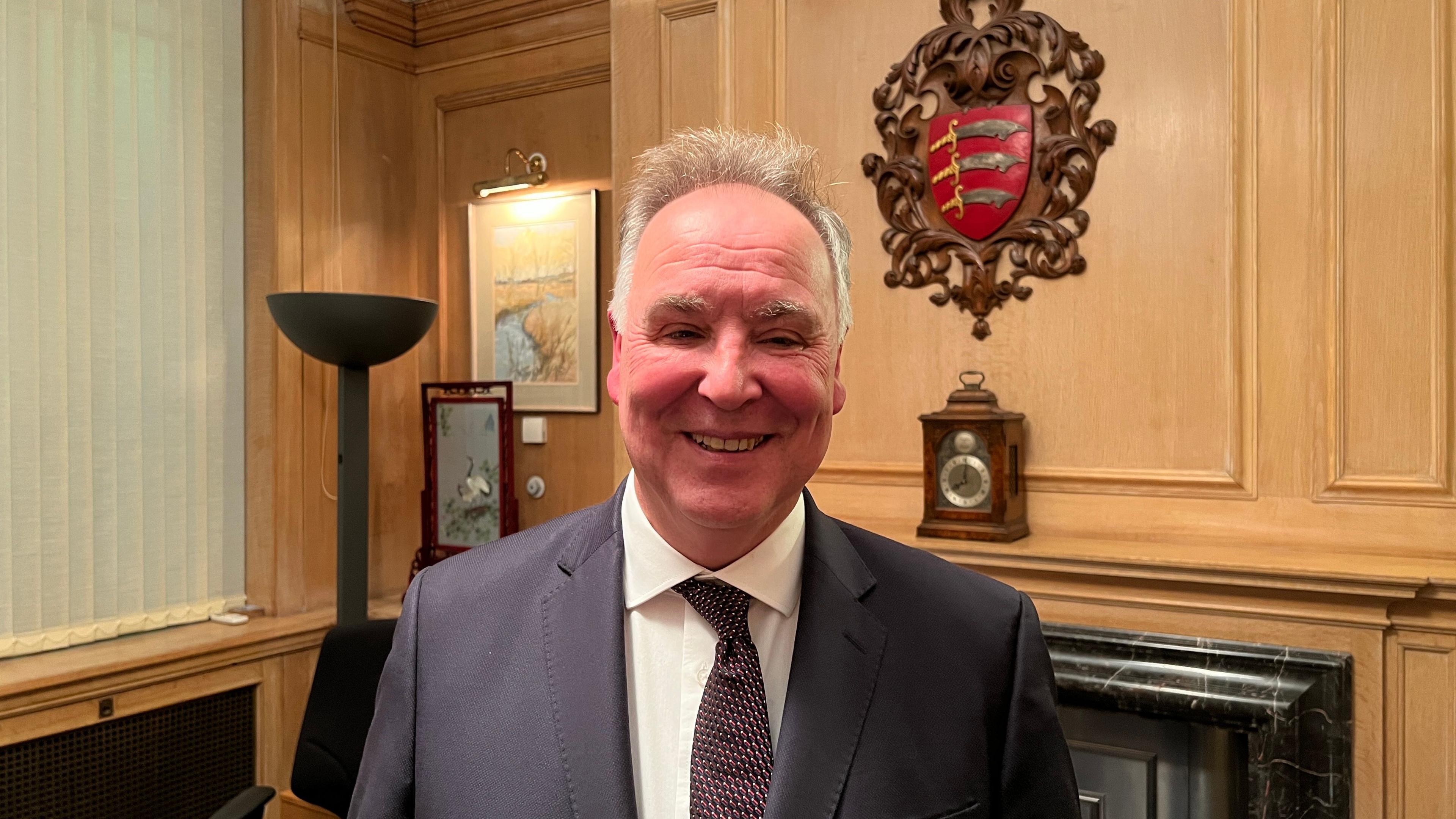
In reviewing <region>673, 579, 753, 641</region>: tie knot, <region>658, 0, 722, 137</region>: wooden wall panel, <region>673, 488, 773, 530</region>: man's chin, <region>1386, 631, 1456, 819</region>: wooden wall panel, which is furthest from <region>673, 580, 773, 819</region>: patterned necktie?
<region>658, 0, 722, 137</region>: wooden wall panel

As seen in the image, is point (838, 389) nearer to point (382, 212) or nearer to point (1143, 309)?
point (1143, 309)

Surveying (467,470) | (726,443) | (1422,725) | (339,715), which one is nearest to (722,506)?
(726,443)

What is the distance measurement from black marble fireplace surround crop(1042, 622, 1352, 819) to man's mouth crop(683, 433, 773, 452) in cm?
164

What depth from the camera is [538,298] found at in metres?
3.96

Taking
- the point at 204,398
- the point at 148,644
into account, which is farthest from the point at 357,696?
the point at 204,398

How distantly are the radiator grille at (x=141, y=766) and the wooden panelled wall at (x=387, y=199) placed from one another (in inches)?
17.0

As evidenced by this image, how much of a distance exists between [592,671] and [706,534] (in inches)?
7.5

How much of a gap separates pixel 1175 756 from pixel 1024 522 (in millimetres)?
638

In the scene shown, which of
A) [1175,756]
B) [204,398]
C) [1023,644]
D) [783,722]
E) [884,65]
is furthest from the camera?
[204,398]

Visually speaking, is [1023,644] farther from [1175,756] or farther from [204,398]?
[204,398]

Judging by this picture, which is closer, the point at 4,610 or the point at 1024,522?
the point at 1024,522

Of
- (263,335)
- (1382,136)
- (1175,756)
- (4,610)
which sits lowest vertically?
(1175,756)

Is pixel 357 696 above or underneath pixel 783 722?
underneath

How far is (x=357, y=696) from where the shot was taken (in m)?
2.61
